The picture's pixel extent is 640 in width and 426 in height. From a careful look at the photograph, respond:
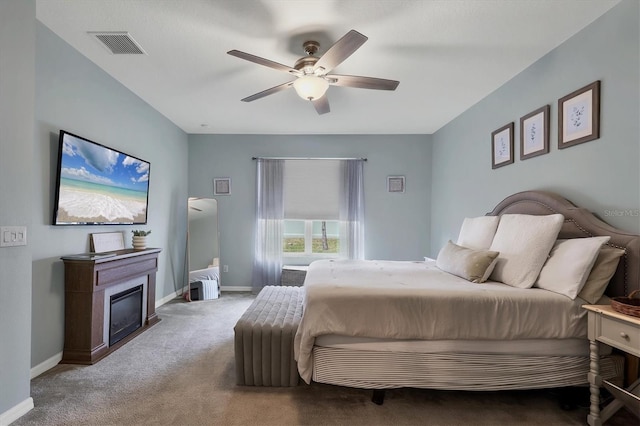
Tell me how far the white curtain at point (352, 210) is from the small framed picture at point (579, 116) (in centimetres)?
292

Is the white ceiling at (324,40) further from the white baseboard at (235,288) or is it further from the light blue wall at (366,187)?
the white baseboard at (235,288)

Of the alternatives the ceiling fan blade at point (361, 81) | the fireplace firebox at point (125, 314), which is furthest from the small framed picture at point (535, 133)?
the fireplace firebox at point (125, 314)

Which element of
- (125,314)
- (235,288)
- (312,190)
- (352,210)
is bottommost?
(235,288)

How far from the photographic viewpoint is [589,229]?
2.15m

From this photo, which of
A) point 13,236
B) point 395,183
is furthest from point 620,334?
point 395,183

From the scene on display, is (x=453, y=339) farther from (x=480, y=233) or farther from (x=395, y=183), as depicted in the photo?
(x=395, y=183)

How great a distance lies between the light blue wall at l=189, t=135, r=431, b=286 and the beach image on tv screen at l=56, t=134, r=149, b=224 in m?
1.59

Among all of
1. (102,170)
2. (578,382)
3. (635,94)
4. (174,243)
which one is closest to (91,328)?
(102,170)

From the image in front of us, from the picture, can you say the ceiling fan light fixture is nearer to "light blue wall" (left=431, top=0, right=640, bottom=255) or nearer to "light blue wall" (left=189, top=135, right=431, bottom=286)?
"light blue wall" (left=431, top=0, right=640, bottom=255)

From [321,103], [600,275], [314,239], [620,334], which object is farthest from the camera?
[314,239]

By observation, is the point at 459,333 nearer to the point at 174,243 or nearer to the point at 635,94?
the point at 635,94

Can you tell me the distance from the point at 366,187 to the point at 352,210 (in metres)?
0.47

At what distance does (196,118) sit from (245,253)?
222cm

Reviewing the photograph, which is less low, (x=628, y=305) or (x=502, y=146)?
(x=502, y=146)
